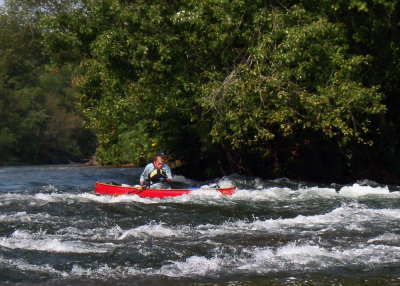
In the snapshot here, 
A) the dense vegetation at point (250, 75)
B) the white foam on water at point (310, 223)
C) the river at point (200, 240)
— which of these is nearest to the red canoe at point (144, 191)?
the river at point (200, 240)

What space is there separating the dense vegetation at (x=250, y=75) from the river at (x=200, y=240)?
2599 mm

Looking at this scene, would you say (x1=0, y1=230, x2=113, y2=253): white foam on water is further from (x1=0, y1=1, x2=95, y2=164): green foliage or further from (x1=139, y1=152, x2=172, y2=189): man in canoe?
(x1=0, y1=1, x2=95, y2=164): green foliage

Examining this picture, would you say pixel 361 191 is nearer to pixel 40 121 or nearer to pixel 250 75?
pixel 250 75

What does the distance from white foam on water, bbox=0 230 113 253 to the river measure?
14 millimetres

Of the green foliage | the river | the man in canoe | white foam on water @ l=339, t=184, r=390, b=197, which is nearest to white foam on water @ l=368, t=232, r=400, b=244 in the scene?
the river

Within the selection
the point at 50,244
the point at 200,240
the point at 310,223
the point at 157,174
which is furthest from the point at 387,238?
the point at 157,174

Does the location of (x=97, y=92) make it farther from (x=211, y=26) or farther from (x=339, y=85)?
(x=339, y=85)

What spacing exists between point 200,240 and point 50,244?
7.20 feet

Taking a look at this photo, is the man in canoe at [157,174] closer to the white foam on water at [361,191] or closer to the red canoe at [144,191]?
the red canoe at [144,191]

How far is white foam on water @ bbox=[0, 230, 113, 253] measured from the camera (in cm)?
907

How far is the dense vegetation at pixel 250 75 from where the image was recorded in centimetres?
1578

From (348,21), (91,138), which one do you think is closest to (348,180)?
(348,21)

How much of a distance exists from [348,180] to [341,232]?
31.7 feet

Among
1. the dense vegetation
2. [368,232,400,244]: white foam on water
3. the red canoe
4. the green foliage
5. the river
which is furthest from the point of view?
the green foliage
